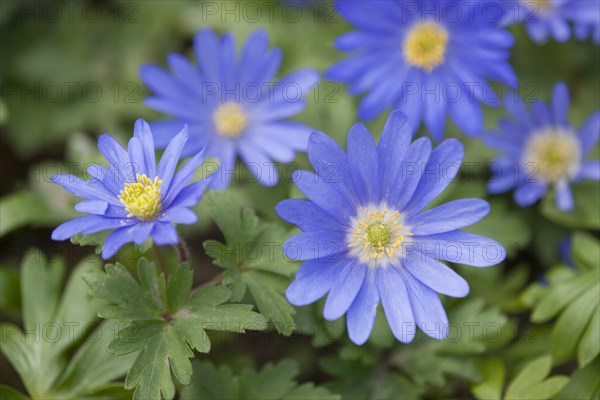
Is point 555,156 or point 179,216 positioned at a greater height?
point 555,156

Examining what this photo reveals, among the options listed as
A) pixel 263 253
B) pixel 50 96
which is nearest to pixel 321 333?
pixel 263 253

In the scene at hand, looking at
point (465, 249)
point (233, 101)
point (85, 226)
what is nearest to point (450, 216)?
point (465, 249)

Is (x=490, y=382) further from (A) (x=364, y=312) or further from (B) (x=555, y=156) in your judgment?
(B) (x=555, y=156)

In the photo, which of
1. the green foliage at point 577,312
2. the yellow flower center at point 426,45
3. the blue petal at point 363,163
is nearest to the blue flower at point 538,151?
the yellow flower center at point 426,45

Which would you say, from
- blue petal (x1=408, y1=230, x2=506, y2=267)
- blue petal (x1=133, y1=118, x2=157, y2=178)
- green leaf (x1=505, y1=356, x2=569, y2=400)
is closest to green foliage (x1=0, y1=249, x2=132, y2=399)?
blue petal (x1=133, y1=118, x2=157, y2=178)

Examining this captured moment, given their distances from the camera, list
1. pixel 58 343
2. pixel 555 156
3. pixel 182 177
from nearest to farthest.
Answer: pixel 182 177, pixel 58 343, pixel 555 156

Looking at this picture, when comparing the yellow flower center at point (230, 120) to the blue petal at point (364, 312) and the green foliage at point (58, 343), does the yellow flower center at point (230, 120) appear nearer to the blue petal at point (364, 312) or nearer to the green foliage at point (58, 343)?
the green foliage at point (58, 343)
